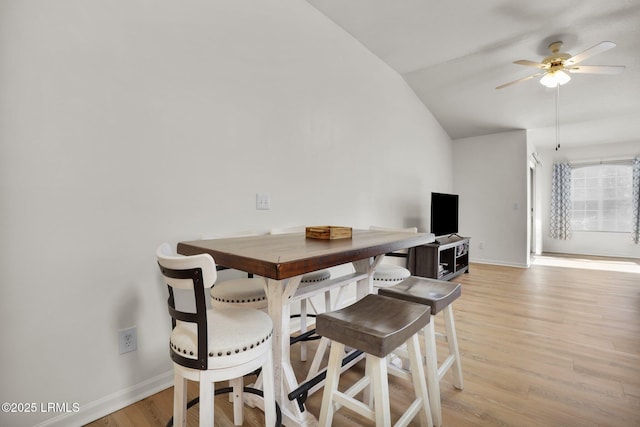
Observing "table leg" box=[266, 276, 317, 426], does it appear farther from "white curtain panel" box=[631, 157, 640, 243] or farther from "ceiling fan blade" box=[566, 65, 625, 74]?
"white curtain panel" box=[631, 157, 640, 243]

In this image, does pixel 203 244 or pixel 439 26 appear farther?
pixel 439 26

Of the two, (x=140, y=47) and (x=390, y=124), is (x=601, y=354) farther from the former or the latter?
(x=140, y=47)

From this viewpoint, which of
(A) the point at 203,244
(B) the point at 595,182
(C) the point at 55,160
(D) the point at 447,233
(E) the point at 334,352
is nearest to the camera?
(E) the point at 334,352

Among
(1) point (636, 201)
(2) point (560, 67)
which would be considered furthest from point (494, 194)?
(1) point (636, 201)

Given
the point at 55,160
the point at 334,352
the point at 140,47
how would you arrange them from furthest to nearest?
the point at 140,47 → the point at 55,160 → the point at 334,352

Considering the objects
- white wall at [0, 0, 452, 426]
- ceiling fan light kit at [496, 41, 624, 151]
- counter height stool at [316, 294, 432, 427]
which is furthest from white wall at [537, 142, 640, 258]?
counter height stool at [316, 294, 432, 427]

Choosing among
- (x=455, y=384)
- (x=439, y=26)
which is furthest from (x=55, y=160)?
(x=439, y=26)

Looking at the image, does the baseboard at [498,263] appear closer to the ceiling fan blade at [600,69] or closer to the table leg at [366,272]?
the ceiling fan blade at [600,69]

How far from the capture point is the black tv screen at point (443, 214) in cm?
423

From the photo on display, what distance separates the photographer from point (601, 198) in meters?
6.40

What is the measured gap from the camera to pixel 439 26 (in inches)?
120

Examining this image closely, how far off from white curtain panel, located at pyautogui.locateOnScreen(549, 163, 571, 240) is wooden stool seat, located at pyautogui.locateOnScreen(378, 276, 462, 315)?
22.3 feet

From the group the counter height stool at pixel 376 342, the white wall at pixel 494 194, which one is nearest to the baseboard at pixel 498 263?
the white wall at pixel 494 194

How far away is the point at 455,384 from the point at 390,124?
121 inches
